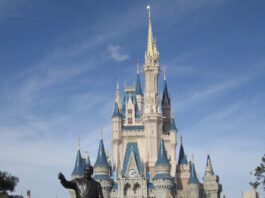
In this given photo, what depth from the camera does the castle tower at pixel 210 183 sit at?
79625 mm

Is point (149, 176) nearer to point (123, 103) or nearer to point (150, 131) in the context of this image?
→ point (150, 131)

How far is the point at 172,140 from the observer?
259ft

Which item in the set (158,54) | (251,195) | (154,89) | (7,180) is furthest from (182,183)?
(7,180)

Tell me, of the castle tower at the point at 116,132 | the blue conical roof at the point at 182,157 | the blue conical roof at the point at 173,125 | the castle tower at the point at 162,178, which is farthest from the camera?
the blue conical roof at the point at 173,125

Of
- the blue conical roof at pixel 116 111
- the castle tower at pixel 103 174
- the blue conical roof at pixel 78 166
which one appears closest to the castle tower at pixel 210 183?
the castle tower at pixel 103 174

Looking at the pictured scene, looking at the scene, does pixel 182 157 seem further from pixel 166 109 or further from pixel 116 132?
pixel 116 132

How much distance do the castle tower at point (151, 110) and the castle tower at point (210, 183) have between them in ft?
37.6

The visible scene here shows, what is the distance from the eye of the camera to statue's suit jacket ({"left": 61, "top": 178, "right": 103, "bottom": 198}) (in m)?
10.1

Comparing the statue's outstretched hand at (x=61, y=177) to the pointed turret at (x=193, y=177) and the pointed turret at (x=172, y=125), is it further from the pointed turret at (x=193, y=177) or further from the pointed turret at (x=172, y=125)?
the pointed turret at (x=172, y=125)

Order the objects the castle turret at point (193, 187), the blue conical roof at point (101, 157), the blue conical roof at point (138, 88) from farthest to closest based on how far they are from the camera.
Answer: the blue conical roof at point (138, 88), the castle turret at point (193, 187), the blue conical roof at point (101, 157)

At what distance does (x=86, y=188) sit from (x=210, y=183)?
7258cm

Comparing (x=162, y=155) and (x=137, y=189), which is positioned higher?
(x=162, y=155)

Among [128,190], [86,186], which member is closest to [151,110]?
[128,190]

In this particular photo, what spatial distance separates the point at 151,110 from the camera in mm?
78562
